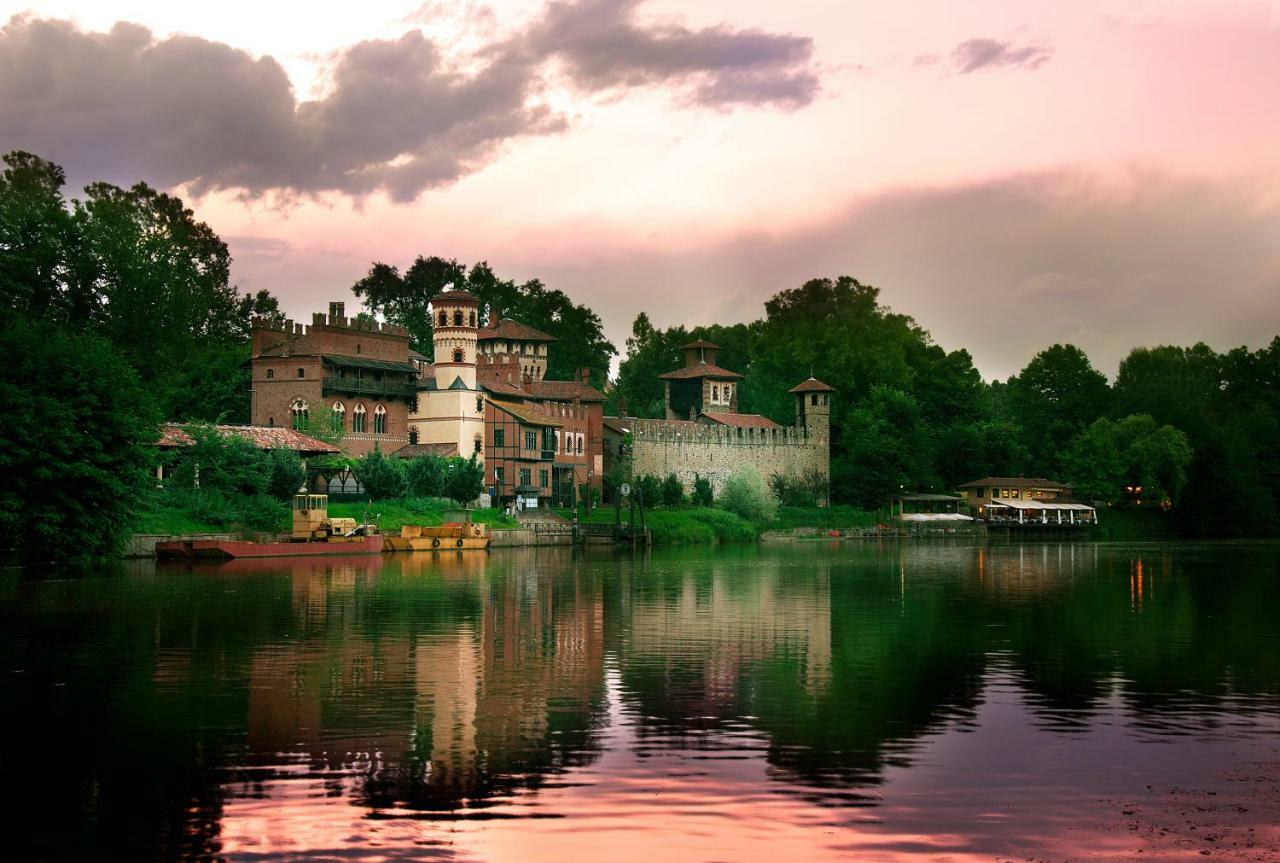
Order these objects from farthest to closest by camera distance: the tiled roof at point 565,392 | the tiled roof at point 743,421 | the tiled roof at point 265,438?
the tiled roof at point 743,421, the tiled roof at point 565,392, the tiled roof at point 265,438

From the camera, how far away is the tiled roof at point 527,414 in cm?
6894

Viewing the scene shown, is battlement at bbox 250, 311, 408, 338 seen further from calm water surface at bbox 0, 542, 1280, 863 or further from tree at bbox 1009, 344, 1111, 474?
tree at bbox 1009, 344, 1111, 474

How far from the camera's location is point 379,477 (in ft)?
195

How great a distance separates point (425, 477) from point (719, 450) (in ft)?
75.5

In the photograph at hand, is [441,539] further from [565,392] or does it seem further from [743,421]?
[743,421]

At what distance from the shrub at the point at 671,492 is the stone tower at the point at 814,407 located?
13.6 meters

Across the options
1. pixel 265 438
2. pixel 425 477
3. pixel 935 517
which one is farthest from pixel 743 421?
pixel 265 438

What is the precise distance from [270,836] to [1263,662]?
50.6 ft

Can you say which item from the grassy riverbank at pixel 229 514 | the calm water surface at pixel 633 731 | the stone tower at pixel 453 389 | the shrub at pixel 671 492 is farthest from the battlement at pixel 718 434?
the calm water surface at pixel 633 731

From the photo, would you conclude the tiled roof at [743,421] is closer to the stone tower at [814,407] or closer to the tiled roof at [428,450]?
the stone tower at [814,407]

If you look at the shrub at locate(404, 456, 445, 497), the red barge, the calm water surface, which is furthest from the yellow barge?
the calm water surface

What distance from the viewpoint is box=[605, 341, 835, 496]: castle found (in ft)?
255

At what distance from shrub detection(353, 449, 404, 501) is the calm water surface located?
29.4 meters

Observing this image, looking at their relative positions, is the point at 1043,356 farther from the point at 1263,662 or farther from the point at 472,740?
the point at 472,740
